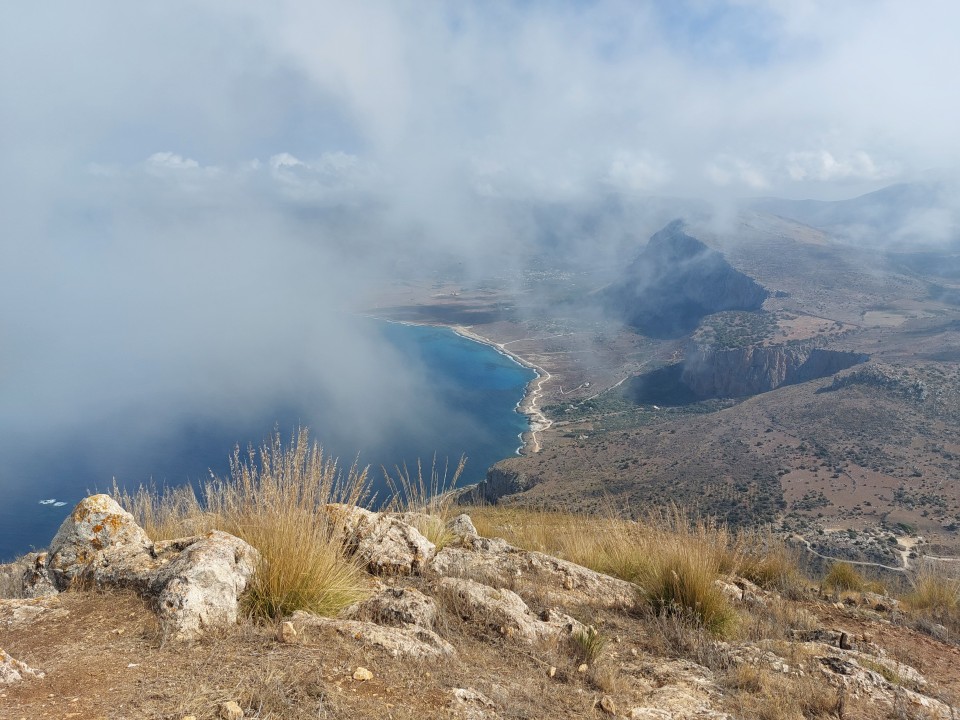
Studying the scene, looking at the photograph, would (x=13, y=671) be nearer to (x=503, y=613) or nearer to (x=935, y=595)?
(x=503, y=613)

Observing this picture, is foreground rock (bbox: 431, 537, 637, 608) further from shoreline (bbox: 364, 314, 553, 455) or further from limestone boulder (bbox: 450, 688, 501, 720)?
shoreline (bbox: 364, 314, 553, 455)

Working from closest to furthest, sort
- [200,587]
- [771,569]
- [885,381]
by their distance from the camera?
1. [200,587]
2. [771,569]
3. [885,381]

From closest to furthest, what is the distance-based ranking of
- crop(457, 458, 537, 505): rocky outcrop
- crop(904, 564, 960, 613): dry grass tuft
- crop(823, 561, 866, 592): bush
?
crop(904, 564, 960, 613): dry grass tuft, crop(823, 561, 866, 592): bush, crop(457, 458, 537, 505): rocky outcrop

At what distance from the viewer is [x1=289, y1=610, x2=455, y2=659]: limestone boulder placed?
3506 mm

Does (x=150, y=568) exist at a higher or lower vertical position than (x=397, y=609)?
higher

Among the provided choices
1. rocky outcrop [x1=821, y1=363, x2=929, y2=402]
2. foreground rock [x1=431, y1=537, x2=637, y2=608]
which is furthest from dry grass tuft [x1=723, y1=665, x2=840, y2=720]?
rocky outcrop [x1=821, y1=363, x2=929, y2=402]

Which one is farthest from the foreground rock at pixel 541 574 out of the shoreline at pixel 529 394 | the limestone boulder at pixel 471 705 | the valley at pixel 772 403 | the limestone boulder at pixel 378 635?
the shoreline at pixel 529 394

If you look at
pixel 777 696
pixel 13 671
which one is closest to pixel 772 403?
pixel 777 696

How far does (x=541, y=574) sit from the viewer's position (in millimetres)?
5918

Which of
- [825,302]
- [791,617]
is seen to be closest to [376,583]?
[791,617]

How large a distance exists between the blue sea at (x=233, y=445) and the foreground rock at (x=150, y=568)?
38898 mm

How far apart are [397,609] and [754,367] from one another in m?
95.4

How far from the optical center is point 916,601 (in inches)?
263

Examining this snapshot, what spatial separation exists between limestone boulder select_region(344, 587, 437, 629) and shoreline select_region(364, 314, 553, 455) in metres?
62.3
